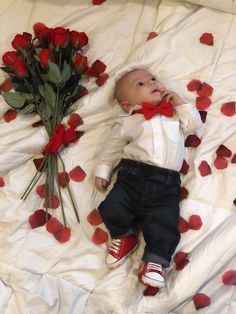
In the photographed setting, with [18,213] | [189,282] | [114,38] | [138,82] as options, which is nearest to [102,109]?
[138,82]

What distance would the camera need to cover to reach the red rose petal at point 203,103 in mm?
1419

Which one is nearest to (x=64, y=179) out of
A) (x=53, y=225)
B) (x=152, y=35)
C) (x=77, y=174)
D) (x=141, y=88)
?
(x=77, y=174)

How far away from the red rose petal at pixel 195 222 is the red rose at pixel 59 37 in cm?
68

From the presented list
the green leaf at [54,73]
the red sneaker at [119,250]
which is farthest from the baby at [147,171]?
the green leaf at [54,73]

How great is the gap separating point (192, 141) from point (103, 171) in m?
0.28

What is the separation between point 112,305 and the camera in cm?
119

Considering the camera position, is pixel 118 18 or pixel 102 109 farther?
pixel 118 18

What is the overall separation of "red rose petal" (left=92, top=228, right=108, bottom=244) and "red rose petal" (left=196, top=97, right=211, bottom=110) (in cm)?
48

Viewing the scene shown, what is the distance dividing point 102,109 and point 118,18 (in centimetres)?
36

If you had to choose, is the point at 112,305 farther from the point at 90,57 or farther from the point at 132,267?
the point at 90,57

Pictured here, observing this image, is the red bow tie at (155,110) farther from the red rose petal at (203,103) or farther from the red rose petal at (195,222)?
the red rose petal at (195,222)

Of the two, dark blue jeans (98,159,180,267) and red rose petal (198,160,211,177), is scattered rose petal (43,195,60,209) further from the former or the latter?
red rose petal (198,160,211,177)

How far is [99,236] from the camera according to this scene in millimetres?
1312

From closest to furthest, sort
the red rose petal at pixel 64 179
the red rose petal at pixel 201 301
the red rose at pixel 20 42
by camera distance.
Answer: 1. the red rose petal at pixel 201 301
2. the red rose petal at pixel 64 179
3. the red rose at pixel 20 42
